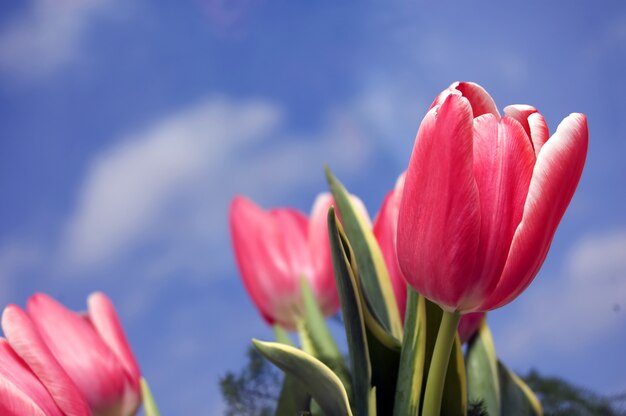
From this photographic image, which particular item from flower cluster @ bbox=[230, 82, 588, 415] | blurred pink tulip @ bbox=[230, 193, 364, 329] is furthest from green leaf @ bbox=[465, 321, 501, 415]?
blurred pink tulip @ bbox=[230, 193, 364, 329]

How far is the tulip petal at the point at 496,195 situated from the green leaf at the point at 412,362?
6 cm

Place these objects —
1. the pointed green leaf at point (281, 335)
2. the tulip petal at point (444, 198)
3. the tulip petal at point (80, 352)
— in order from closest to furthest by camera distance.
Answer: the tulip petal at point (444, 198) → the tulip petal at point (80, 352) → the pointed green leaf at point (281, 335)

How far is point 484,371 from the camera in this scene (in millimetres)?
406

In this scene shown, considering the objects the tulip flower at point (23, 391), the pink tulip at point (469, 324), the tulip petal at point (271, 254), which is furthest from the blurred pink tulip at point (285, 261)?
the tulip flower at point (23, 391)

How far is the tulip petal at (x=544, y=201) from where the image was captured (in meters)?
0.25

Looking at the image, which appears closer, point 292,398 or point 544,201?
point 544,201

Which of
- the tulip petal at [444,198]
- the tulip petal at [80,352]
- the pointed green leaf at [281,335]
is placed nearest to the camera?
the tulip petal at [444,198]

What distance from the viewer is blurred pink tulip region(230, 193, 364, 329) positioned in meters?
0.50

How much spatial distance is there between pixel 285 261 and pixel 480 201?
275 mm

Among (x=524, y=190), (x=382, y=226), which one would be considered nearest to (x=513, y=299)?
(x=524, y=190)

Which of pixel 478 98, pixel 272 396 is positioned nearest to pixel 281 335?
pixel 272 396

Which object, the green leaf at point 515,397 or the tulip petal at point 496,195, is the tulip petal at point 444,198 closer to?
the tulip petal at point 496,195

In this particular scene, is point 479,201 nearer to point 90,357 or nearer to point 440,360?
point 440,360

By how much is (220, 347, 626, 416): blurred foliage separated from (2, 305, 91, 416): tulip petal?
13cm
